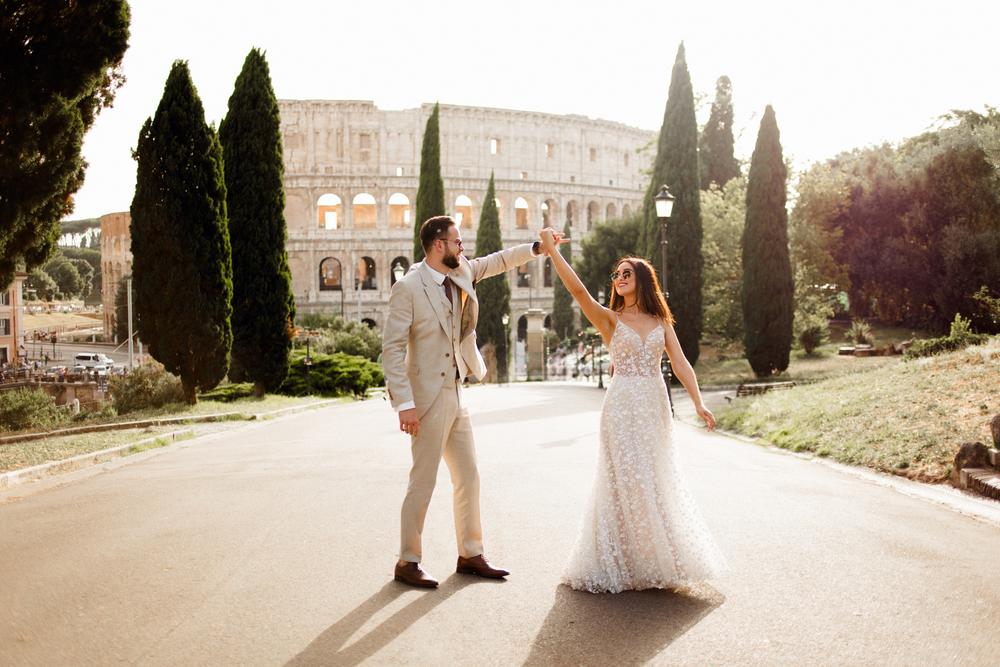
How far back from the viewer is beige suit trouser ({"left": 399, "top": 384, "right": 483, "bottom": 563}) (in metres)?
4.79

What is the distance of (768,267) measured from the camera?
28.8m

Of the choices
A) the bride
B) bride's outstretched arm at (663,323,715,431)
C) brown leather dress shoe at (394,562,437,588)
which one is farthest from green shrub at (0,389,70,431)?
bride's outstretched arm at (663,323,715,431)

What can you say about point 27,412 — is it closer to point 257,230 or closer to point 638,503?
point 257,230

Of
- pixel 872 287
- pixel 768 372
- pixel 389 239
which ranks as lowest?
pixel 768 372

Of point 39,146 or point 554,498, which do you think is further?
point 39,146

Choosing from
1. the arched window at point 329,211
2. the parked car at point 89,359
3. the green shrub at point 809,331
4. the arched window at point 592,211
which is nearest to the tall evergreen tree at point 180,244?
the green shrub at point 809,331

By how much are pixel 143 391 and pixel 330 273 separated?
5950cm

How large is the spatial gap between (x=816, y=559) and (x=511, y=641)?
229 centimetres

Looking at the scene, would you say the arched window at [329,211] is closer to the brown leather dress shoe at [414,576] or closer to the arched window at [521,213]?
the arched window at [521,213]

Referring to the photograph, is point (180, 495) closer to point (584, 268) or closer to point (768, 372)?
point (768, 372)

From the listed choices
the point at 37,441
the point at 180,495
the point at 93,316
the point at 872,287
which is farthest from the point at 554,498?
the point at 93,316

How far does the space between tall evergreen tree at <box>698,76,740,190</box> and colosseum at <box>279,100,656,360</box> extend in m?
17.2

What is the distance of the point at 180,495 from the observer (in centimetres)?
780

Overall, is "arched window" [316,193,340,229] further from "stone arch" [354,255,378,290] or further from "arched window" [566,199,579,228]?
"arched window" [566,199,579,228]
